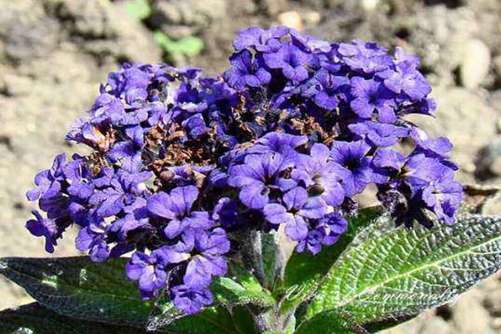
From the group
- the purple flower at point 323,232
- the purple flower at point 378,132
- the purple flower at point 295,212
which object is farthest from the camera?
the purple flower at point 378,132

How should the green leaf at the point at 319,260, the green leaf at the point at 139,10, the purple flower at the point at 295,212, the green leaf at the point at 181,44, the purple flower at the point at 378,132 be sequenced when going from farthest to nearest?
the green leaf at the point at 139,10, the green leaf at the point at 181,44, the green leaf at the point at 319,260, the purple flower at the point at 378,132, the purple flower at the point at 295,212

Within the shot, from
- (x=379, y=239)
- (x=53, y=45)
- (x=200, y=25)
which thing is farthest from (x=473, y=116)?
(x=53, y=45)

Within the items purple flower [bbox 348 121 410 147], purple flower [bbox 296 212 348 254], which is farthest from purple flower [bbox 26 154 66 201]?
purple flower [bbox 348 121 410 147]

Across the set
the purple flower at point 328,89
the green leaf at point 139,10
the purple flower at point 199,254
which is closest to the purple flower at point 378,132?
the purple flower at point 328,89

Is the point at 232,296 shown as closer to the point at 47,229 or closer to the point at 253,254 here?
the point at 253,254

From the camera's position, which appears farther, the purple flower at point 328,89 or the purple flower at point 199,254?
the purple flower at point 328,89

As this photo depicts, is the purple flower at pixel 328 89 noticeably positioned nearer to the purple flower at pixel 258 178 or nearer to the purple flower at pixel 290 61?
the purple flower at pixel 290 61

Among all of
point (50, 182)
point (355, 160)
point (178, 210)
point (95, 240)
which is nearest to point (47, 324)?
point (50, 182)
